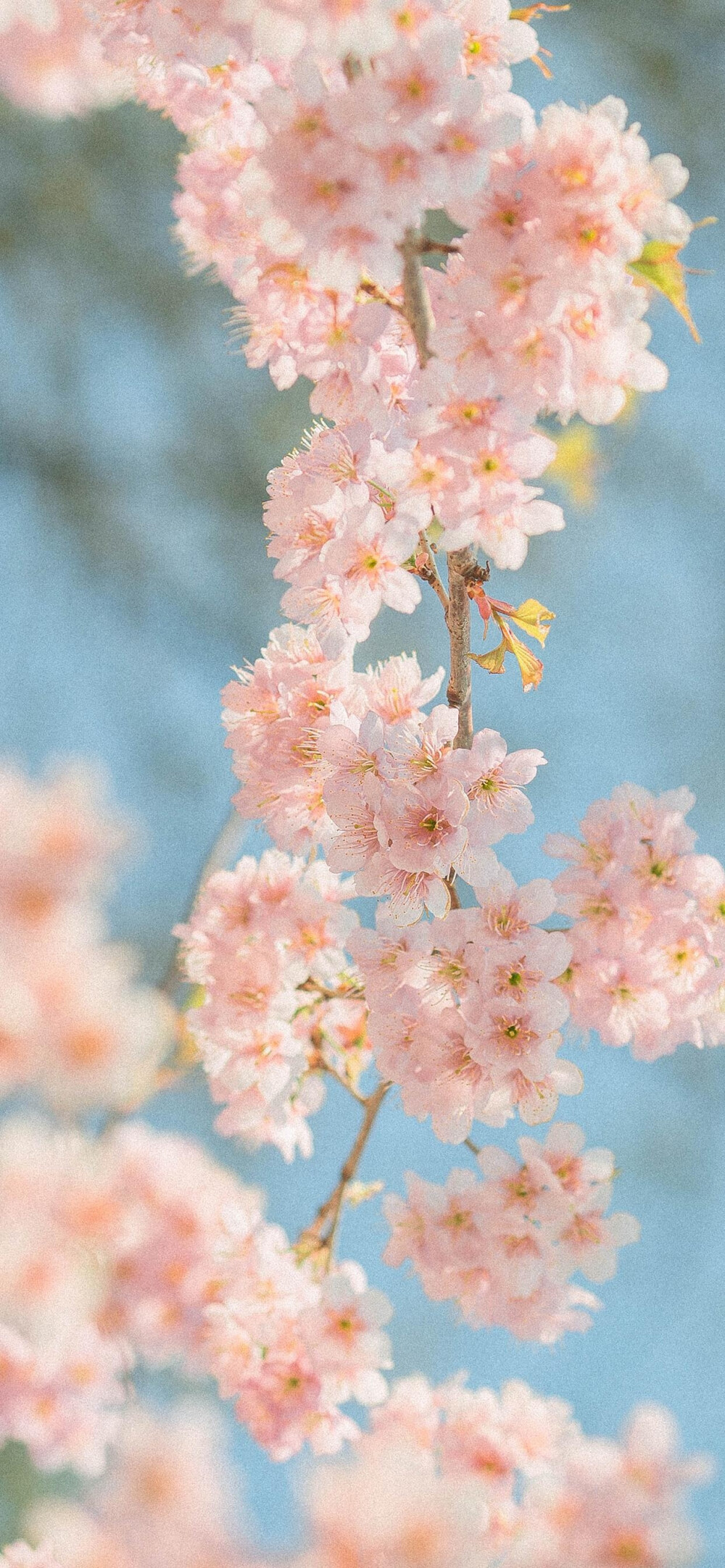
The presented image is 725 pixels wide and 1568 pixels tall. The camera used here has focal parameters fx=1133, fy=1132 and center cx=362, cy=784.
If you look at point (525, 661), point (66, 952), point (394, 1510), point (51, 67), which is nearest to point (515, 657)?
point (525, 661)

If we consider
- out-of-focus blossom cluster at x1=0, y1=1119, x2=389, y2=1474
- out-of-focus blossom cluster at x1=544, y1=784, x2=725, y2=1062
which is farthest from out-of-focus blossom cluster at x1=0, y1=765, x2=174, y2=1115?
out-of-focus blossom cluster at x1=544, y1=784, x2=725, y2=1062

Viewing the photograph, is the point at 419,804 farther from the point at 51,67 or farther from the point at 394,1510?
the point at 51,67

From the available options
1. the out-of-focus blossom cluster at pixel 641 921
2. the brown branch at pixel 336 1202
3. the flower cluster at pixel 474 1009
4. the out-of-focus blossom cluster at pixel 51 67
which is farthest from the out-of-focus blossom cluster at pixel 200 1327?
the out-of-focus blossom cluster at pixel 51 67

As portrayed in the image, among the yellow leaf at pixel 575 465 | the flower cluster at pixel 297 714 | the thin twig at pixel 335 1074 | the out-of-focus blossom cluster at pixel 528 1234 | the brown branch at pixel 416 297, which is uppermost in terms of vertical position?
the yellow leaf at pixel 575 465

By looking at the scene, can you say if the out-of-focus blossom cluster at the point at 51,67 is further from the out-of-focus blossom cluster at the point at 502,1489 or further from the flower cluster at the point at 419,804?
the out-of-focus blossom cluster at the point at 502,1489

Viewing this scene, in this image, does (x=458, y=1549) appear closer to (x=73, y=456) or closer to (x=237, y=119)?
(x=237, y=119)

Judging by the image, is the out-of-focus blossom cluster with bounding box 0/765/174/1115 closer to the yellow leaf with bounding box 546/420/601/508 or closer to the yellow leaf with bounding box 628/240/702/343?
the yellow leaf with bounding box 628/240/702/343
